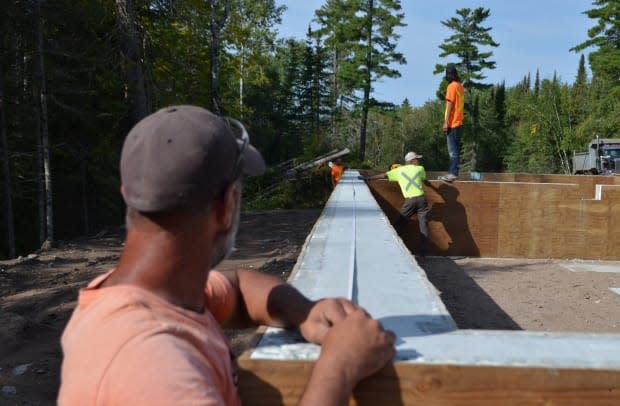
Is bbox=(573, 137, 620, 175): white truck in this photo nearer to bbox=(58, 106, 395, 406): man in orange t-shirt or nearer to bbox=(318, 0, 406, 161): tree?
bbox=(318, 0, 406, 161): tree

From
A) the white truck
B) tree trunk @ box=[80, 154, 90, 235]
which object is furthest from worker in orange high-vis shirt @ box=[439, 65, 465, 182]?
the white truck

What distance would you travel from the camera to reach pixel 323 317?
1542 mm

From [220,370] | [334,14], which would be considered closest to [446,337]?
[220,370]

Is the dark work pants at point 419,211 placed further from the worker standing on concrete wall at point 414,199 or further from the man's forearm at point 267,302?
the man's forearm at point 267,302

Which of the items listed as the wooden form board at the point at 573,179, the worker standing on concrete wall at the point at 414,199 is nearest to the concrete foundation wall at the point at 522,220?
the worker standing on concrete wall at the point at 414,199

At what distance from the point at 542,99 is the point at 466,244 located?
4741 cm

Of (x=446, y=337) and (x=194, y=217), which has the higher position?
(x=194, y=217)

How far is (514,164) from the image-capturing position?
54.0m

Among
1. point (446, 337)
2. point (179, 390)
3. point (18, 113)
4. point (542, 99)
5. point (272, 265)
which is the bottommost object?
point (272, 265)

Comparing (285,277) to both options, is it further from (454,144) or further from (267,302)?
(267,302)

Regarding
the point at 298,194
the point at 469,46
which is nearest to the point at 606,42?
the point at 469,46

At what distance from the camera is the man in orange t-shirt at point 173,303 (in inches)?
40.0

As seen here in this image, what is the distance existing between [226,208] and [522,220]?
9.10 metres

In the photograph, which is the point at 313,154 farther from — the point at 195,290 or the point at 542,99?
the point at 542,99
